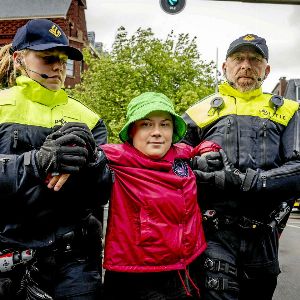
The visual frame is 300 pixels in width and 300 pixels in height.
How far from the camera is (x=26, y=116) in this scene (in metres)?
2.32

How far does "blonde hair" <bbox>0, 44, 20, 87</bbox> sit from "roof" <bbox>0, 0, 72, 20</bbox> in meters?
27.9

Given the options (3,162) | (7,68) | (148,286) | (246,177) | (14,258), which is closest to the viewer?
(3,162)

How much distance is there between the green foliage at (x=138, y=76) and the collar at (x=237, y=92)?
1580 centimetres

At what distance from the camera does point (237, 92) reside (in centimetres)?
292

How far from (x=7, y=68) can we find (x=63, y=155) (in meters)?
1.05

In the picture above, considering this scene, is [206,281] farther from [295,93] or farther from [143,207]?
[295,93]

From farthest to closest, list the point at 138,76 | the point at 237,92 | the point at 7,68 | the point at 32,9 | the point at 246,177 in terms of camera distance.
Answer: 1. the point at 32,9
2. the point at 138,76
3. the point at 237,92
4. the point at 7,68
5. the point at 246,177

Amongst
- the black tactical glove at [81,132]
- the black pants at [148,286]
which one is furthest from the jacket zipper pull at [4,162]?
the black pants at [148,286]

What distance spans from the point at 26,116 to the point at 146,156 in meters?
0.68

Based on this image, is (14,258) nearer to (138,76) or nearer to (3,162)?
(3,162)

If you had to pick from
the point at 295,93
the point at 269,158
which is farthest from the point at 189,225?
the point at 295,93

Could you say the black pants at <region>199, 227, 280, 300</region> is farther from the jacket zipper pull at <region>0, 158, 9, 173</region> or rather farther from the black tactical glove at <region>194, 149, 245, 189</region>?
the jacket zipper pull at <region>0, 158, 9, 173</region>

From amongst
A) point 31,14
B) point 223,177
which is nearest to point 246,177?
point 223,177

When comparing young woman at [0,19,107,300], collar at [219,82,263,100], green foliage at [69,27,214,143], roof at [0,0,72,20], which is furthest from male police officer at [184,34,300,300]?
roof at [0,0,72,20]
